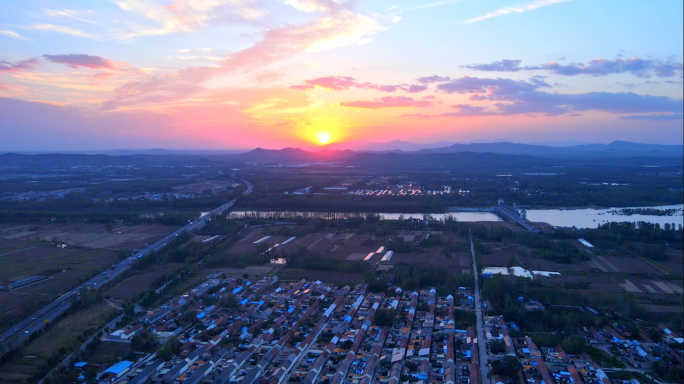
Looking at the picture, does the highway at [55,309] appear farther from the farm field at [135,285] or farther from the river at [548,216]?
the river at [548,216]

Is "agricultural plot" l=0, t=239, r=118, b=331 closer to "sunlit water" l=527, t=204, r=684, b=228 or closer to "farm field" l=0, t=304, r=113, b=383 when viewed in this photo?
"farm field" l=0, t=304, r=113, b=383

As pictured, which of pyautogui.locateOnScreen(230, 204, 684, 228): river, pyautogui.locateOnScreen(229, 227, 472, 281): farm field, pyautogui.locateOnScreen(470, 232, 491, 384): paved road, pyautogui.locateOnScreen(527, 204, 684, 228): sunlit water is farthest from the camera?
pyautogui.locateOnScreen(230, 204, 684, 228): river

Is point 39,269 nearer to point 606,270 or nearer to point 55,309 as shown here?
point 55,309

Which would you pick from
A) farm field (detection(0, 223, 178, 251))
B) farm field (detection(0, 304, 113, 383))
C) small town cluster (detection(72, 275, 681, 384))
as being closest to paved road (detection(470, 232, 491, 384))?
small town cluster (detection(72, 275, 681, 384))

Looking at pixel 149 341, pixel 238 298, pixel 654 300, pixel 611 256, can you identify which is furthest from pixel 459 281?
pixel 149 341

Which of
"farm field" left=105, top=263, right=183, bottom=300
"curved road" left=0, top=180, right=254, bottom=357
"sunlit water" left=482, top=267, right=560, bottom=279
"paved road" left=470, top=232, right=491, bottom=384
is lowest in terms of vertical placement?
"paved road" left=470, top=232, right=491, bottom=384

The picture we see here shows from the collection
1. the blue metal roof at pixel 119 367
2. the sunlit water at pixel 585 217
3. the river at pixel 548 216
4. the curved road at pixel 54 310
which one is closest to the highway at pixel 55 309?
the curved road at pixel 54 310

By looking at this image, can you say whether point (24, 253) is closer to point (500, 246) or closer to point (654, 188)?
point (500, 246)
